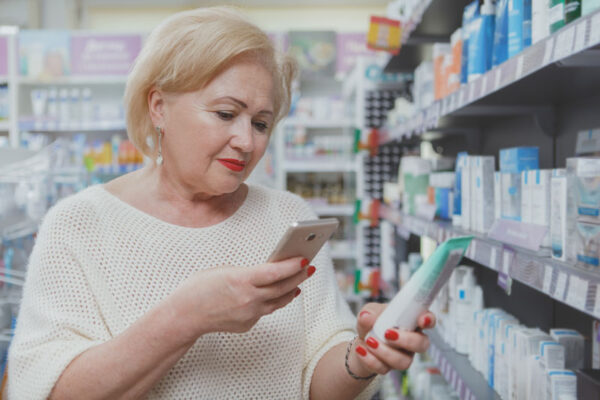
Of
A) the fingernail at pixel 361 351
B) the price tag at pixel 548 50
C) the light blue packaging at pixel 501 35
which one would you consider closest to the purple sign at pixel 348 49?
the light blue packaging at pixel 501 35

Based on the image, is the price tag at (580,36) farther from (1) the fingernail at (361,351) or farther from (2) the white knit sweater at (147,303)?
(2) the white knit sweater at (147,303)

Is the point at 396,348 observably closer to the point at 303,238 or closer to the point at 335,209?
the point at 303,238

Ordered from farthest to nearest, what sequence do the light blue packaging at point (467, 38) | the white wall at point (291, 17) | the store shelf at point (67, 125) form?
the white wall at point (291, 17)
the store shelf at point (67, 125)
the light blue packaging at point (467, 38)

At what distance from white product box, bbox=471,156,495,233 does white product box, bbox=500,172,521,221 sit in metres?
0.12

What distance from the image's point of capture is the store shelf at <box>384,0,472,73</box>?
2312mm

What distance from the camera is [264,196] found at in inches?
61.2

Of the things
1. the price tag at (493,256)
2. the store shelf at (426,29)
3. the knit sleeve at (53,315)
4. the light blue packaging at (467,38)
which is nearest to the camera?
the knit sleeve at (53,315)

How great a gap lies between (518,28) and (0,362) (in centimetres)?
194

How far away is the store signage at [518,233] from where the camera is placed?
139 centimetres

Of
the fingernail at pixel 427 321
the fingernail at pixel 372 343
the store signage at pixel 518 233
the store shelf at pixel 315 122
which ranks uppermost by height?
the store shelf at pixel 315 122

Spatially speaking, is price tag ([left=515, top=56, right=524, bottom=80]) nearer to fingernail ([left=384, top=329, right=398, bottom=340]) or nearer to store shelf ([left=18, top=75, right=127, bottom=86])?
fingernail ([left=384, top=329, right=398, bottom=340])

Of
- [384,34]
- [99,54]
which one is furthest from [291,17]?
[384,34]

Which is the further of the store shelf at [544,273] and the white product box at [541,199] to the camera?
the white product box at [541,199]

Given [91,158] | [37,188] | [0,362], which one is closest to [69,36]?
[91,158]
